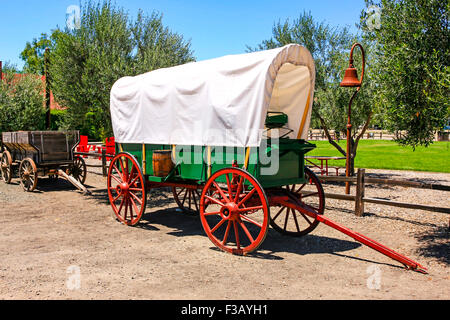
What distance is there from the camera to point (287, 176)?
5.95m

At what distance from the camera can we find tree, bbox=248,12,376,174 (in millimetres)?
12000

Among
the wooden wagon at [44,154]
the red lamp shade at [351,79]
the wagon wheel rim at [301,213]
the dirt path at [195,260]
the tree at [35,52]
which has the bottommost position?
the dirt path at [195,260]

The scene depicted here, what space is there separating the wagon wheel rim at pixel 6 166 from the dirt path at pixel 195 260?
4524mm

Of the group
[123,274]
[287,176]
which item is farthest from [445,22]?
[123,274]

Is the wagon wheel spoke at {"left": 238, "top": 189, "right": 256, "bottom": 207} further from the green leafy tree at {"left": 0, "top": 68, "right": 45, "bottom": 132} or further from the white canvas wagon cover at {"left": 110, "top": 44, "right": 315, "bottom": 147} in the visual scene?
the green leafy tree at {"left": 0, "top": 68, "right": 45, "bottom": 132}

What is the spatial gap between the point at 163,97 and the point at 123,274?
321 cm

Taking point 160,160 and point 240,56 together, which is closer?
point 240,56

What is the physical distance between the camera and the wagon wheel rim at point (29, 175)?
36.3ft

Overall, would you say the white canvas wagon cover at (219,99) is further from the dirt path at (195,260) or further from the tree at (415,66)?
the dirt path at (195,260)

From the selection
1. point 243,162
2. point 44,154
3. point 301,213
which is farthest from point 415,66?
point 44,154

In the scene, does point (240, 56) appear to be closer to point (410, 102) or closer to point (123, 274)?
point (410, 102)

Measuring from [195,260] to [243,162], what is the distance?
1564mm

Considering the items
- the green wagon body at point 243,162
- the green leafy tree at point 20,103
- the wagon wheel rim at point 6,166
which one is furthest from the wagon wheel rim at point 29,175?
the green wagon body at point 243,162
